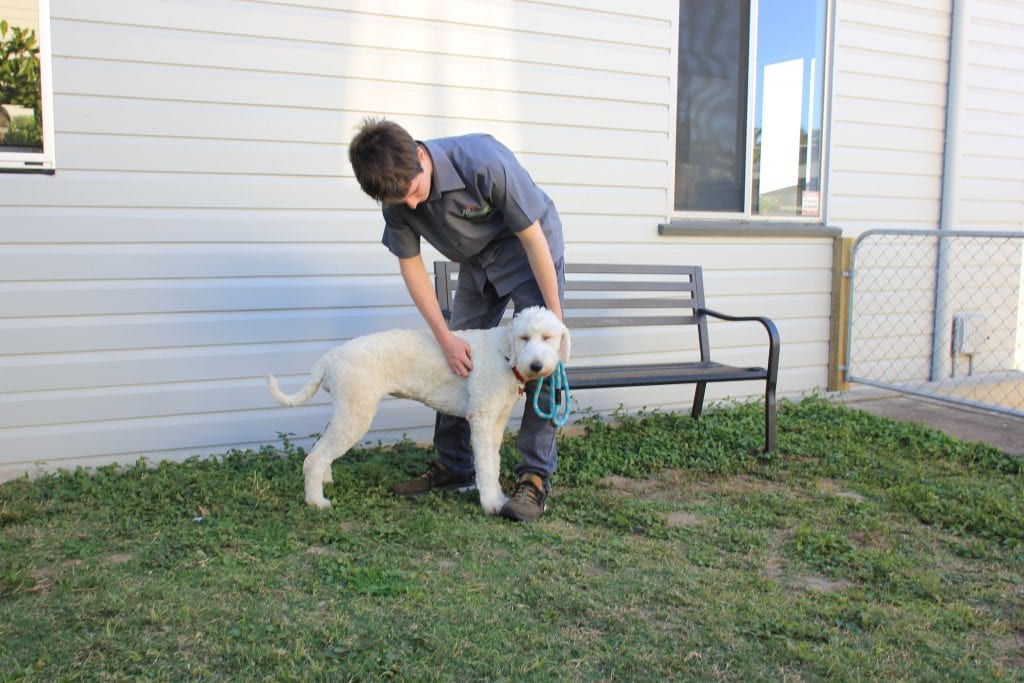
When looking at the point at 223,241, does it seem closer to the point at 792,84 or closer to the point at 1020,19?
the point at 792,84

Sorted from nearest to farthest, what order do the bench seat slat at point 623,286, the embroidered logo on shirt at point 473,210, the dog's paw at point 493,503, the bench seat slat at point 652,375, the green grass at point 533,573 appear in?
the green grass at point 533,573
the embroidered logo on shirt at point 473,210
the dog's paw at point 493,503
the bench seat slat at point 652,375
the bench seat slat at point 623,286

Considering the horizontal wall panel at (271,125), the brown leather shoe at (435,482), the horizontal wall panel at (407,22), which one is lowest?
the brown leather shoe at (435,482)

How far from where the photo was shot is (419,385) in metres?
3.63

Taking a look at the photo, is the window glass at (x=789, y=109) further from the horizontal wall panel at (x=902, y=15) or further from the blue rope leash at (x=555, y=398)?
the blue rope leash at (x=555, y=398)

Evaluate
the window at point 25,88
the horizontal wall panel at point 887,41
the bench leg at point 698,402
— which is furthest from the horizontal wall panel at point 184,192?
the horizontal wall panel at point 887,41

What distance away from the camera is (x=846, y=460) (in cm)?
464

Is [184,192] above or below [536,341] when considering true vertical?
above

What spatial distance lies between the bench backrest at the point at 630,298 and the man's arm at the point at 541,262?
1401 mm

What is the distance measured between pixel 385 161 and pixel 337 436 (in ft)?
4.04

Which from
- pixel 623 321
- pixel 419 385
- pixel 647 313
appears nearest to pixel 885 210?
pixel 647 313

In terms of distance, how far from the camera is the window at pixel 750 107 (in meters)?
5.84

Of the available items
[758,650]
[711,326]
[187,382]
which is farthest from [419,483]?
[711,326]

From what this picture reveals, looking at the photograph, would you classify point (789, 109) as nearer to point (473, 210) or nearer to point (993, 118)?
point (993, 118)

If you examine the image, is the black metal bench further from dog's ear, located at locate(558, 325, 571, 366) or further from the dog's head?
the dog's head
